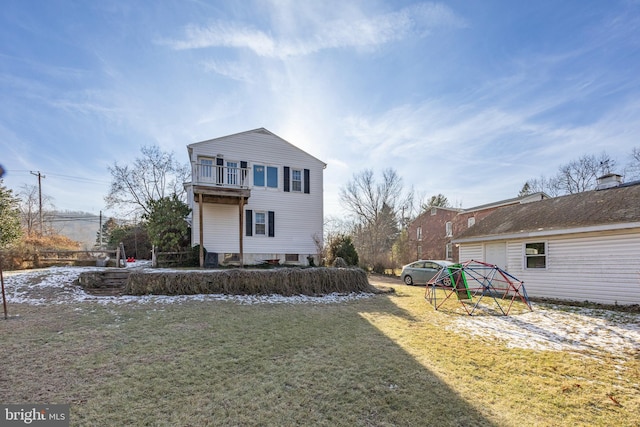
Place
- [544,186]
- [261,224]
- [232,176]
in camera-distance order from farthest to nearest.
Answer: [544,186]
[261,224]
[232,176]

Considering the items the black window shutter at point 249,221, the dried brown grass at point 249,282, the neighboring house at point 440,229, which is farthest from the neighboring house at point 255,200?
the neighboring house at point 440,229

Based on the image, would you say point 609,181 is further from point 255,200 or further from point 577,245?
point 255,200

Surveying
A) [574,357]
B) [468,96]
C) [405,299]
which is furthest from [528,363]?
[468,96]

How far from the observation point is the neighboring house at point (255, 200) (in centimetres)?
1407

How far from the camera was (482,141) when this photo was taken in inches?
612

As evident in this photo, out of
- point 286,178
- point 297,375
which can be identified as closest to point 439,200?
point 286,178

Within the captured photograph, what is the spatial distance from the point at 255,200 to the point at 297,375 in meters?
12.3

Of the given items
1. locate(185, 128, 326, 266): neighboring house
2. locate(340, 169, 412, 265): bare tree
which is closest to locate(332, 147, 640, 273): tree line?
locate(340, 169, 412, 265): bare tree

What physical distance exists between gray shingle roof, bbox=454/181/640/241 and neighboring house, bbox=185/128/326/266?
836 cm

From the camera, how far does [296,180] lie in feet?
54.0

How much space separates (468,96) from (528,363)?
1109 centimetres

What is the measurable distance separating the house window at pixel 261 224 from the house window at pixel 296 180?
232cm

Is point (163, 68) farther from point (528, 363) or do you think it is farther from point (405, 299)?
point (528, 363)

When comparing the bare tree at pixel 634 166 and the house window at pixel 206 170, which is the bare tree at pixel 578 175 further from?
the house window at pixel 206 170
